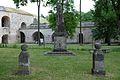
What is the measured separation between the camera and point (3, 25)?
62750 mm

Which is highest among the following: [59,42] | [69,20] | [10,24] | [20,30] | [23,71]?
[69,20]

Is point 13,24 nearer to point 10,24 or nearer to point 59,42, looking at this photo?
point 10,24

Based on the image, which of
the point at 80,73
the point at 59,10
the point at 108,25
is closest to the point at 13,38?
the point at 108,25

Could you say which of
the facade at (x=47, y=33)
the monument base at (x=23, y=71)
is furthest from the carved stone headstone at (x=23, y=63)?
the facade at (x=47, y=33)

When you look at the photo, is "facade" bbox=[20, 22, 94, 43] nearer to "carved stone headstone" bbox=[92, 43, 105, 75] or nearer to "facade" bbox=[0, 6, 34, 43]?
"facade" bbox=[0, 6, 34, 43]

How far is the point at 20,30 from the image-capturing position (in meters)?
63.7

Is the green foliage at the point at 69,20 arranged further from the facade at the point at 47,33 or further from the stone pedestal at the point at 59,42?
the stone pedestal at the point at 59,42

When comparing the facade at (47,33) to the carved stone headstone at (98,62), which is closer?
the carved stone headstone at (98,62)

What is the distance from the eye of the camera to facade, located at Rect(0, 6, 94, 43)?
5869 cm

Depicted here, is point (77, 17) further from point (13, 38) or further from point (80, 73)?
point (80, 73)

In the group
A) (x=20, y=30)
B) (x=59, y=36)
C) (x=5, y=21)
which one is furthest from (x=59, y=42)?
(x=20, y=30)

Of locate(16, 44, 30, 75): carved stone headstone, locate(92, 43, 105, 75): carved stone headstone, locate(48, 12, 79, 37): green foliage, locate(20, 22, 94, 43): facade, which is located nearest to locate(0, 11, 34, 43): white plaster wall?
locate(20, 22, 94, 43): facade

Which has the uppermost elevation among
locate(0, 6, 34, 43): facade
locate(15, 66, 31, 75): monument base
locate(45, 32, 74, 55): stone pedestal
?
locate(0, 6, 34, 43): facade

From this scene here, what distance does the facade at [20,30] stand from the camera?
2311 inches
